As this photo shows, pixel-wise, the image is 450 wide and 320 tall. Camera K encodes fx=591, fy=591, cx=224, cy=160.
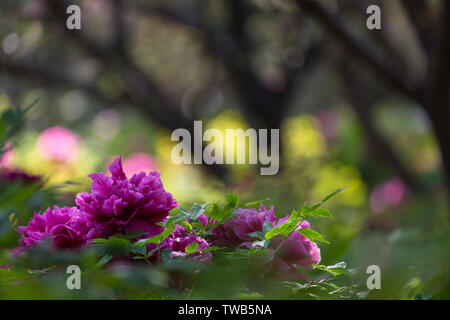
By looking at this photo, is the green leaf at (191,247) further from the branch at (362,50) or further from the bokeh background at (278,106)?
the branch at (362,50)

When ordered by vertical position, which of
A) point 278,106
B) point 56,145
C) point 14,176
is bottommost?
point 14,176

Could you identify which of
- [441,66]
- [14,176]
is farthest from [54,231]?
[441,66]

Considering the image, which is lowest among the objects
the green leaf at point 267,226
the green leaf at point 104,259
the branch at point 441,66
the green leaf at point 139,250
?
the green leaf at point 104,259

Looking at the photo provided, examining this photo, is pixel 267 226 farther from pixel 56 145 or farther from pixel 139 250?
pixel 56 145

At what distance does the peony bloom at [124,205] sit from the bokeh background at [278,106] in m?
0.06

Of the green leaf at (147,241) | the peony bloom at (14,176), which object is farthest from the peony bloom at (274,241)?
the peony bloom at (14,176)

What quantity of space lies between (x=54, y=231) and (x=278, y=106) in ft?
10.3

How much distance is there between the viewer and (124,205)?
716 millimetres

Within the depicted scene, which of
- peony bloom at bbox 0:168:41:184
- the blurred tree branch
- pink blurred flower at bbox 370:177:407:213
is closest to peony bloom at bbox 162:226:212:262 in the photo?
peony bloom at bbox 0:168:41:184

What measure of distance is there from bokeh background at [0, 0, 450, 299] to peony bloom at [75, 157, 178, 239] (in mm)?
64

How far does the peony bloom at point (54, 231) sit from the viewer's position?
2.32 ft

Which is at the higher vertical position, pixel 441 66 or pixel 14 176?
pixel 441 66

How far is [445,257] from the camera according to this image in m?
1.24

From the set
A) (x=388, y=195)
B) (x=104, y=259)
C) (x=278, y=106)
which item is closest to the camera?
(x=104, y=259)
